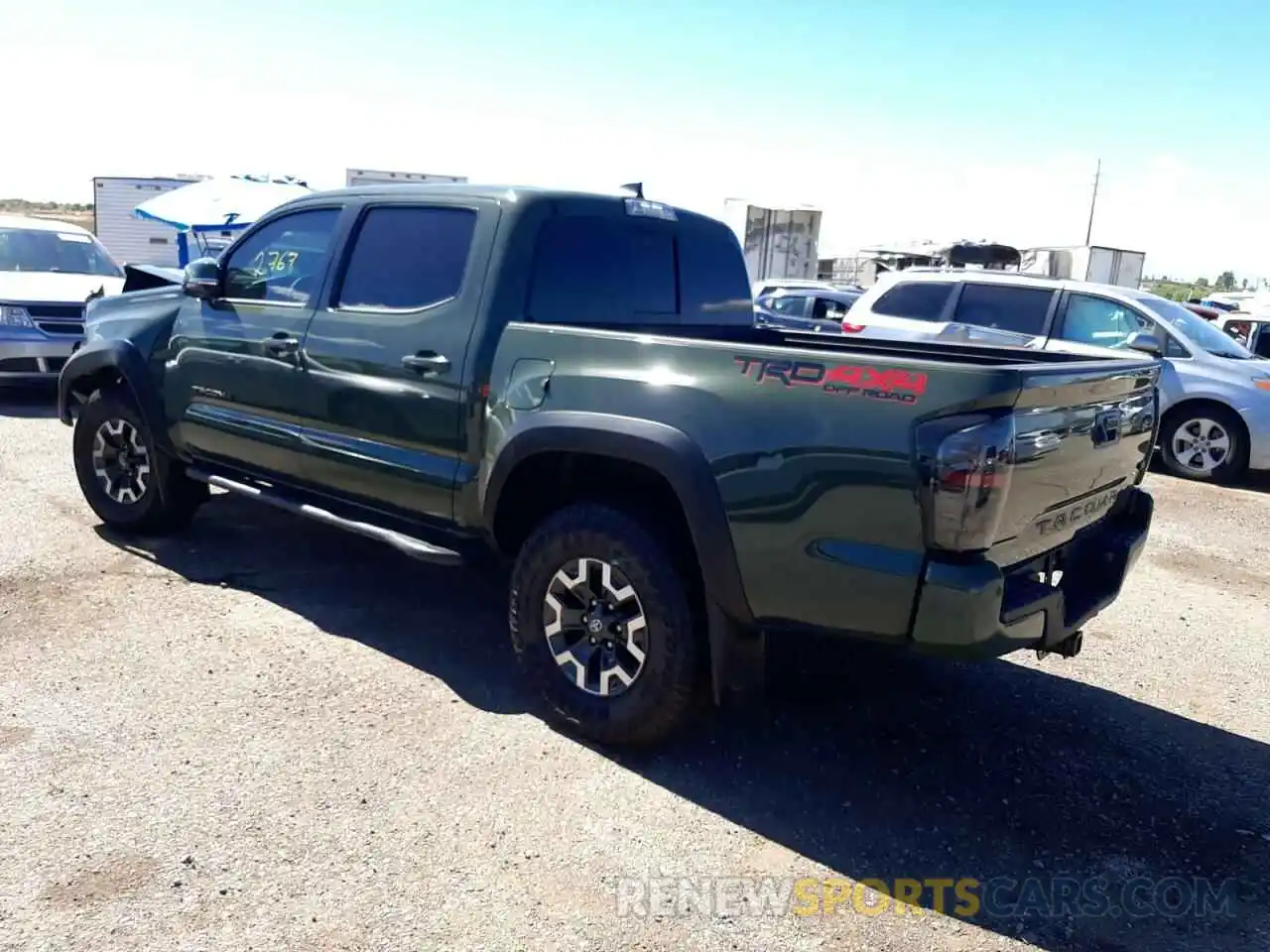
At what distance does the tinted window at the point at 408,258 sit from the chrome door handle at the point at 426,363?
241 millimetres

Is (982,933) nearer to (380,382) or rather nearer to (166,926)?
(166,926)

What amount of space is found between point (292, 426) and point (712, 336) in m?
2.03

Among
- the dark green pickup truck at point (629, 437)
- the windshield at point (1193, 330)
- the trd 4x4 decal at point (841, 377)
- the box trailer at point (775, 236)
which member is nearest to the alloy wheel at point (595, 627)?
the dark green pickup truck at point (629, 437)

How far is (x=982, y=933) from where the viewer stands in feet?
9.31

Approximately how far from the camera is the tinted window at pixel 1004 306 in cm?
959

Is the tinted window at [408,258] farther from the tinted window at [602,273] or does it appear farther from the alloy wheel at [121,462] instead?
the alloy wheel at [121,462]

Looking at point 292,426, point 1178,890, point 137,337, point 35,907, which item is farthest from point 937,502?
point 137,337

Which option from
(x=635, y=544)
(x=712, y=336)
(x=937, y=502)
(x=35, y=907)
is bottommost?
(x=35, y=907)

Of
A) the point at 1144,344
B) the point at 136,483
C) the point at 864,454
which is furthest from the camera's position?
the point at 1144,344

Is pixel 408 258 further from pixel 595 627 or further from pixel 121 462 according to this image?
pixel 121 462

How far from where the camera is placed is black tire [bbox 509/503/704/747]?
136 inches

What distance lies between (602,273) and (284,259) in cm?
171

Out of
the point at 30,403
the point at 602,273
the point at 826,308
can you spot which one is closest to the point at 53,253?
the point at 30,403

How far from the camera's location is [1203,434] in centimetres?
956
